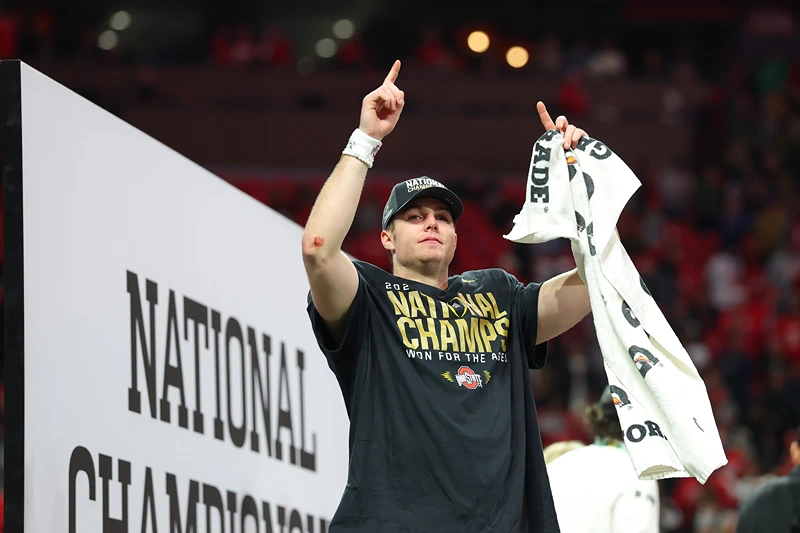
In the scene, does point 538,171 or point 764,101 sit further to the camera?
point 764,101

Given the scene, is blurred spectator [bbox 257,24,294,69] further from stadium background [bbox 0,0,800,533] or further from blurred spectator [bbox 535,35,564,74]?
blurred spectator [bbox 535,35,564,74]

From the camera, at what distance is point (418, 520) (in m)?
3.25

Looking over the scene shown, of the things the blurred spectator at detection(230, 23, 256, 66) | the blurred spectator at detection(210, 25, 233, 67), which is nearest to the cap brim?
the blurred spectator at detection(230, 23, 256, 66)

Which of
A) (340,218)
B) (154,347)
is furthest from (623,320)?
(154,347)

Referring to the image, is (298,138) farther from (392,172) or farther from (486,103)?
(486,103)

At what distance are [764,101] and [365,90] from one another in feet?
18.3

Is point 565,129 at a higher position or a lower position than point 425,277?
higher

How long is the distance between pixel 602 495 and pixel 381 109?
68.7 inches

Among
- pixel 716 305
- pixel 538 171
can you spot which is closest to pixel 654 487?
pixel 538 171

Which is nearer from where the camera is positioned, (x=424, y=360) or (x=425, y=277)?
(x=424, y=360)

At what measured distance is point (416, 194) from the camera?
12.0ft

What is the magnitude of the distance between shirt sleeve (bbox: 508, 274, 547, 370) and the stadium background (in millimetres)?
7355

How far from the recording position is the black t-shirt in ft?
10.8

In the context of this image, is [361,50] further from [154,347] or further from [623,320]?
[623,320]
